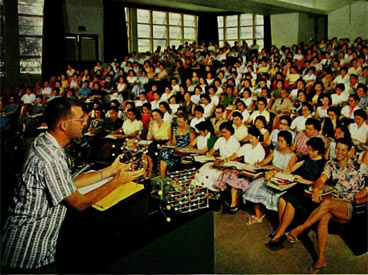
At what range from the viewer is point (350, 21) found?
484 inches

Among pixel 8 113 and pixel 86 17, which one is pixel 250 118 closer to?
pixel 8 113

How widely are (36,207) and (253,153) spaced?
3.19 m

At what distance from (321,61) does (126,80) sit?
16.1ft

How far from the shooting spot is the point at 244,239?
11.5 feet

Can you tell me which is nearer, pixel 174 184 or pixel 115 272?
pixel 115 272

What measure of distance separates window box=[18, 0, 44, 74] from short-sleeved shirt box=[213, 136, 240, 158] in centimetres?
747

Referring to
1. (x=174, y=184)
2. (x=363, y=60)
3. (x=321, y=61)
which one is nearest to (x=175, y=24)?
(x=321, y=61)

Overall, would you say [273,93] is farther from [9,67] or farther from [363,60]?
[9,67]

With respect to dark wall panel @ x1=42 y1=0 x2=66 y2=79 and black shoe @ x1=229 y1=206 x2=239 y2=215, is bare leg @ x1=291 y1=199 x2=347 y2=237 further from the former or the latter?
dark wall panel @ x1=42 y1=0 x2=66 y2=79

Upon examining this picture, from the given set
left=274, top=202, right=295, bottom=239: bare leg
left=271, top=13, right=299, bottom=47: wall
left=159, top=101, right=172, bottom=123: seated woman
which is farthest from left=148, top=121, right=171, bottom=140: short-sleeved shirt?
left=271, top=13, right=299, bottom=47: wall

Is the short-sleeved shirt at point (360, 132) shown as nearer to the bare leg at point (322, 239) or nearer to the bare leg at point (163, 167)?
the bare leg at point (322, 239)

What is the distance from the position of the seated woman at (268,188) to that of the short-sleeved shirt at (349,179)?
0.52m

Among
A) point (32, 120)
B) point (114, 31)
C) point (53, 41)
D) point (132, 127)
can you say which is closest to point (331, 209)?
point (132, 127)

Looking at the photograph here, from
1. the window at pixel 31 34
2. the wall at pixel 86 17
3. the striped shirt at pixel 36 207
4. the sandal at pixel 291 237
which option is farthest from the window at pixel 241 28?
the striped shirt at pixel 36 207
